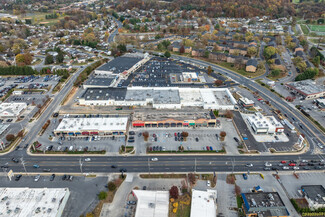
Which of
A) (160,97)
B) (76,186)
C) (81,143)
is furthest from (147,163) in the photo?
(160,97)

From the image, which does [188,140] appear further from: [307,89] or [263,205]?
[307,89]

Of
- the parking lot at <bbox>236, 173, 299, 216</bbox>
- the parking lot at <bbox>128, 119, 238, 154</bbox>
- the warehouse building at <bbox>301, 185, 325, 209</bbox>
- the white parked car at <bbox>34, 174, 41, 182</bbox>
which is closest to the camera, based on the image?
the warehouse building at <bbox>301, 185, 325, 209</bbox>

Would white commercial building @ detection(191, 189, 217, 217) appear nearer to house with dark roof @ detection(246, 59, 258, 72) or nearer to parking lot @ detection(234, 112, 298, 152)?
parking lot @ detection(234, 112, 298, 152)

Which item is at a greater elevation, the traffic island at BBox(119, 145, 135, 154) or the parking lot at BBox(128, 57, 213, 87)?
the parking lot at BBox(128, 57, 213, 87)

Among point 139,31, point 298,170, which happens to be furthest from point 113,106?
point 139,31

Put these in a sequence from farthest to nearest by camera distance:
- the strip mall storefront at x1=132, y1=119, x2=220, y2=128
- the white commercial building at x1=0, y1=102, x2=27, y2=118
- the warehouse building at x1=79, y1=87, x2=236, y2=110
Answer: the warehouse building at x1=79, y1=87, x2=236, y2=110, the white commercial building at x1=0, y1=102, x2=27, y2=118, the strip mall storefront at x1=132, y1=119, x2=220, y2=128

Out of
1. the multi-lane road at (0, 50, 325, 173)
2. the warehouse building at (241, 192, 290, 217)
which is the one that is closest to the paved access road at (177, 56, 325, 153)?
the multi-lane road at (0, 50, 325, 173)

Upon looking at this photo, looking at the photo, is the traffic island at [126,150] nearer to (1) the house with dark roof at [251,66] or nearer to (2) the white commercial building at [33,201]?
(2) the white commercial building at [33,201]

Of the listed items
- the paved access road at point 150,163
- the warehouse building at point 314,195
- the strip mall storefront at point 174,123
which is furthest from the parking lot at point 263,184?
the strip mall storefront at point 174,123

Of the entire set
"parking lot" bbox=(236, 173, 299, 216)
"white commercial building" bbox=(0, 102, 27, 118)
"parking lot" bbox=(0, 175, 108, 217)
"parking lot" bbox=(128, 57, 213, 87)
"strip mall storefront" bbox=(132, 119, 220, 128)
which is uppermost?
"parking lot" bbox=(128, 57, 213, 87)
